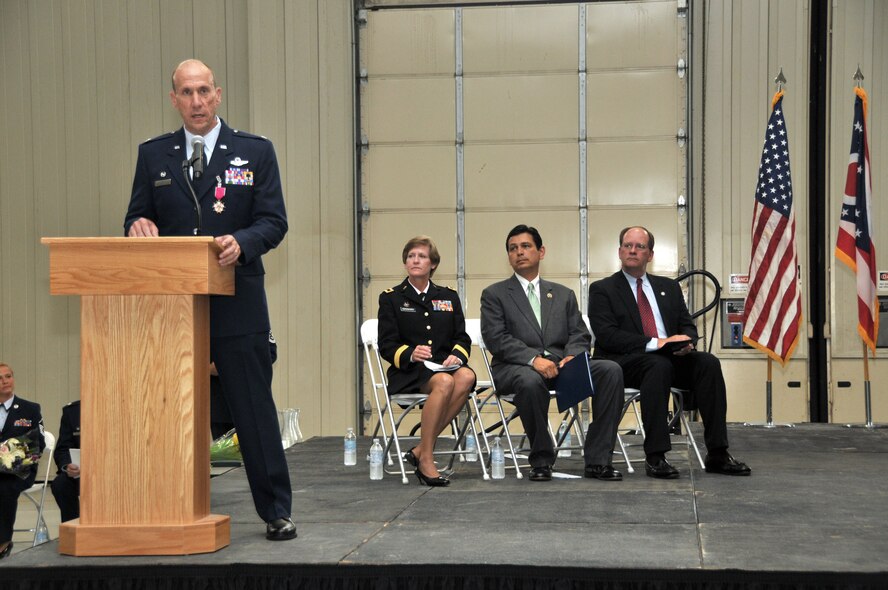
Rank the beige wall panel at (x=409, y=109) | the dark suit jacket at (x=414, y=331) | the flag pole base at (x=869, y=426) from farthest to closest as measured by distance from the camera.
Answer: the beige wall panel at (x=409, y=109) < the flag pole base at (x=869, y=426) < the dark suit jacket at (x=414, y=331)

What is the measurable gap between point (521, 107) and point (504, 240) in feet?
3.99

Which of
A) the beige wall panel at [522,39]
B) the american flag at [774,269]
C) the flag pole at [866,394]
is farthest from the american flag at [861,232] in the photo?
the beige wall panel at [522,39]

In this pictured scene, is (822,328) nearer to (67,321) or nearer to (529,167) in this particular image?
(529,167)

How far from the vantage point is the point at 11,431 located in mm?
7789

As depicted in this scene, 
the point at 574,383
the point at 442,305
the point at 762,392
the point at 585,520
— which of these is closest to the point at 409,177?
the point at 762,392

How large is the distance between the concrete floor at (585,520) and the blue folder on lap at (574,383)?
43 cm

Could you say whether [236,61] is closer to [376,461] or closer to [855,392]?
[376,461]

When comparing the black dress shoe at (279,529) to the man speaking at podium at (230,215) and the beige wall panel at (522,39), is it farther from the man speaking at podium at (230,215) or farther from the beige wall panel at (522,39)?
the beige wall panel at (522,39)

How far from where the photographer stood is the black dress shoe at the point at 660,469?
5570 millimetres

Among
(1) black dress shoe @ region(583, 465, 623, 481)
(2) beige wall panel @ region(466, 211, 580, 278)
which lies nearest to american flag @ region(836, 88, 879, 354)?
(2) beige wall panel @ region(466, 211, 580, 278)

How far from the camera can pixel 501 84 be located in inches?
381

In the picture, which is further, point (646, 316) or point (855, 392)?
point (855, 392)

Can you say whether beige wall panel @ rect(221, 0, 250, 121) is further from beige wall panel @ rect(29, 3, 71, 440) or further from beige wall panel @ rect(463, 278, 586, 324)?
beige wall panel @ rect(463, 278, 586, 324)

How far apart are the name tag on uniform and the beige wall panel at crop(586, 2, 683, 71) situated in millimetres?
4269
